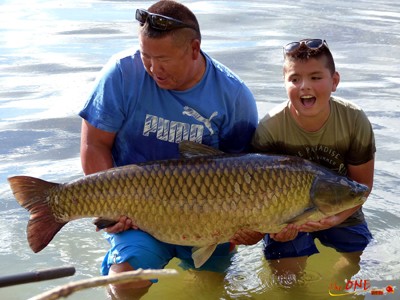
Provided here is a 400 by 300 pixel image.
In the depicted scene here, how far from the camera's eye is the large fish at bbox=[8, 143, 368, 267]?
4.30 meters

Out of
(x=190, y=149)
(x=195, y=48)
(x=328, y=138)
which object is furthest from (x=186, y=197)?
(x=328, y=138)

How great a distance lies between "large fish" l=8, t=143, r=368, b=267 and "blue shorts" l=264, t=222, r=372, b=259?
677 mm

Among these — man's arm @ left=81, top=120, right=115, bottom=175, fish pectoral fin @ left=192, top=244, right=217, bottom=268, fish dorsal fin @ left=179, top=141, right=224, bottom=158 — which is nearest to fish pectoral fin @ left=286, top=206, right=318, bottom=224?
fish pectoral fin @ left=192, top=244, right=217, bottom=268

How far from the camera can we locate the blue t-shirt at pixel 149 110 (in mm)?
4676

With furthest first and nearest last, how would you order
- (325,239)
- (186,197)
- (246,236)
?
1. (325,239)
2. (246,236)
3. (186,197)

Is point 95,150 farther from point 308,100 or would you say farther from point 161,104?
point 308,100

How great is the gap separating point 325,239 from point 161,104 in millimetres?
1392

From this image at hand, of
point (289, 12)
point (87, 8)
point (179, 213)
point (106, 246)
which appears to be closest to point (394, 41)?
point (289, 12)

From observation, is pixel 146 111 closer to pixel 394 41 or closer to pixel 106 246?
pixel 106 246

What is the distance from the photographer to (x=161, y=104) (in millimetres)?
4727

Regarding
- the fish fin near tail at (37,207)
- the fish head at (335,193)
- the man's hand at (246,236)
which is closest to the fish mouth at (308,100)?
the fish head at (335,193)

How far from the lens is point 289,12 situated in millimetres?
16484

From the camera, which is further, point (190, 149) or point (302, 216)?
point (190, 149)

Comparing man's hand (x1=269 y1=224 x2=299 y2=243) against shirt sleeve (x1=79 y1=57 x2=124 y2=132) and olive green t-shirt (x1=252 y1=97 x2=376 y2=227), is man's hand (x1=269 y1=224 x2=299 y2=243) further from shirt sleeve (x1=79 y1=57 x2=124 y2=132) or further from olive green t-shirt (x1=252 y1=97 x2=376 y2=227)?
shirt sleeve (x1=79 y1=57 x2=124 y2=132)
